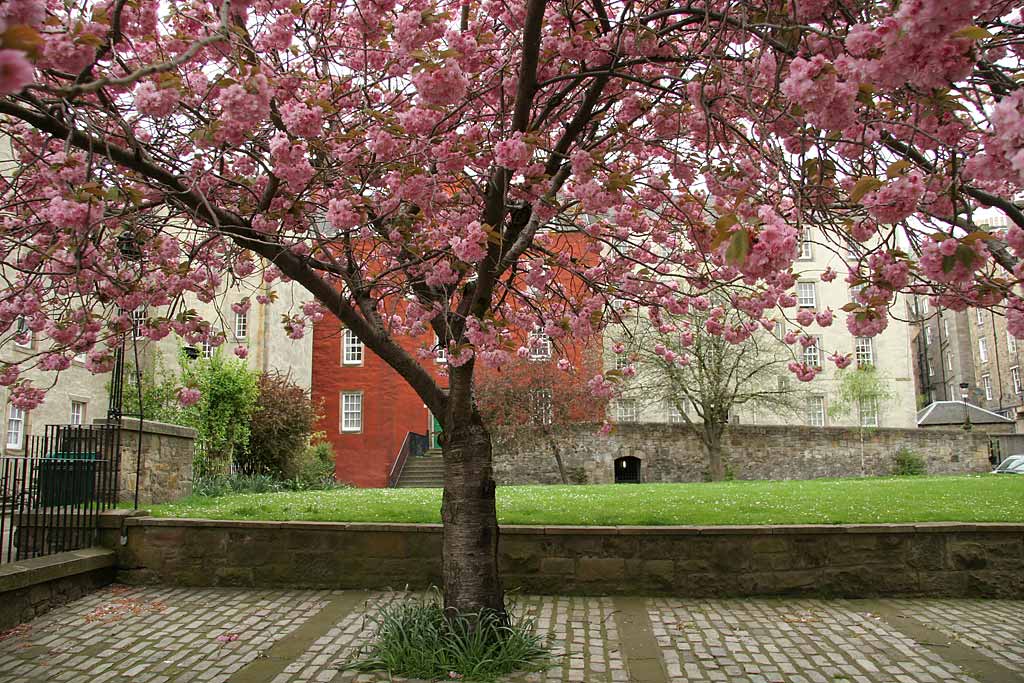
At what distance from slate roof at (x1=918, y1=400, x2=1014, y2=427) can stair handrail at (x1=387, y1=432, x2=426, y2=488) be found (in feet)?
88.1

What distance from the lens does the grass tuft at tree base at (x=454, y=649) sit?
4.95 metres

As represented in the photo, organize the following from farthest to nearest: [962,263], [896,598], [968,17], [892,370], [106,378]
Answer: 1. [892,370]
2. [106,378]
3. [896,598]
4. [962,263]
5. [968,17]

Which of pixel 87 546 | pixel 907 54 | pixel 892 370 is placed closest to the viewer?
pixel 907 54

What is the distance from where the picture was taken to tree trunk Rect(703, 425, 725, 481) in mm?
24578

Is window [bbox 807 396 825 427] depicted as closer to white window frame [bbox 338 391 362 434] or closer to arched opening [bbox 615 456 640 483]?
arched opening [bbox 615 456 640 483]

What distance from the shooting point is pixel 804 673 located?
5.11 metres

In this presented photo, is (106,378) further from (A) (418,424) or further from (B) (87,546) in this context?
(B) (87,546)

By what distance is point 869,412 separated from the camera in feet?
108

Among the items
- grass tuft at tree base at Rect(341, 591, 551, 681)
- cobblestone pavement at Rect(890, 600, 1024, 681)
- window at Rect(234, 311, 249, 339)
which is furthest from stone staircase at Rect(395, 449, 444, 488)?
grass tuft at tree base at Rect(341, 591, 551, 681)

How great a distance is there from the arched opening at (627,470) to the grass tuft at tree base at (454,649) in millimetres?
21544

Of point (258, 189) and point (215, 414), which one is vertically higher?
point (258, 189)

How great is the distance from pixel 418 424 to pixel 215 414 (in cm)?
1107

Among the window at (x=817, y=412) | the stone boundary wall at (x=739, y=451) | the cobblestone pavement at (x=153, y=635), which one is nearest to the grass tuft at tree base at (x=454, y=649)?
the cobblestone pavement at (x=153, y=635)

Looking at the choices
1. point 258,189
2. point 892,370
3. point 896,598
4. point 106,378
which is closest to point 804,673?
point 896,598
